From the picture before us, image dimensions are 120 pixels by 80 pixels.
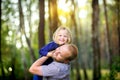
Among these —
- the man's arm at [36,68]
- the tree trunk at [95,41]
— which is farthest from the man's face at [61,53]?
the tree trunk at [95,41]

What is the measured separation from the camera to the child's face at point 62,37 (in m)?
3.50

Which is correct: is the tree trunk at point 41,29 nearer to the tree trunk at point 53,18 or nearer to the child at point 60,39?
the tree trunk at point 53,18

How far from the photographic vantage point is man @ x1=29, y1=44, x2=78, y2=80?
327cm

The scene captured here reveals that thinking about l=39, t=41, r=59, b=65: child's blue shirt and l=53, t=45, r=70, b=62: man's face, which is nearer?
l=53, t=45, r=70, b=62: man's face

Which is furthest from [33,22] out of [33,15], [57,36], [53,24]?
[57,36]

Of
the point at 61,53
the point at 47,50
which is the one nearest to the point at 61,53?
the point at 61,53

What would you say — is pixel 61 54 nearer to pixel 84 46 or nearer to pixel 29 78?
pixel 29 78

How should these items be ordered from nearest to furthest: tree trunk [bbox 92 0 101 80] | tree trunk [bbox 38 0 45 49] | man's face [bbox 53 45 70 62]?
man's face [bbox 53 45 70 62], tree trunk [bbox 38 0 45 49], tree trunk [bbox 92 0 101 80]

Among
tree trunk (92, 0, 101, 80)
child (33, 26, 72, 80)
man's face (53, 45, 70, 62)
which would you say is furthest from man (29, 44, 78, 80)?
tree trunk (92, 0, 101, 80)

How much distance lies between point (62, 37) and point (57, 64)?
30 centimetres

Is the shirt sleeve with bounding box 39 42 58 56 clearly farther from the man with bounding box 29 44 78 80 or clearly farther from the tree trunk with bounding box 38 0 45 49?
the tree trunk with bounding box 38 0 45 49

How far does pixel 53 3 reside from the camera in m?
20.0

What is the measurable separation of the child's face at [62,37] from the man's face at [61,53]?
19 centimetres

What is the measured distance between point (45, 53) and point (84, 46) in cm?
4949
